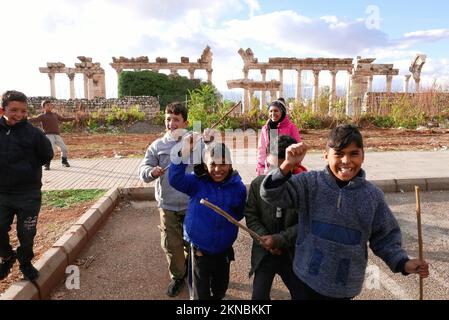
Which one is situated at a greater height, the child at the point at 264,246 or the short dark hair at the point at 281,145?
the short dark hair at the point at 281,145

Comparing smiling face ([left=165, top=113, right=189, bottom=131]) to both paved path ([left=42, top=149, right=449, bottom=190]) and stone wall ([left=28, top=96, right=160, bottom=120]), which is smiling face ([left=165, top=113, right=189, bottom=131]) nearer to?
paved path ([left=42, top=149, right=449, bottom=190])

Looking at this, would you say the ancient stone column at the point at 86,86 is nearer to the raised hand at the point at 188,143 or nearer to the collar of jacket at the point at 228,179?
the raised hand at the point at 188,143

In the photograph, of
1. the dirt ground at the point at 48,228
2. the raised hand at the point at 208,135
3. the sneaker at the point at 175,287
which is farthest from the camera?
the dirt ground at the point at 48,228

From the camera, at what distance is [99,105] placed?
64.4ft

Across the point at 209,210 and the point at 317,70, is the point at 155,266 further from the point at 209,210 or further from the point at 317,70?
the point at 317,70

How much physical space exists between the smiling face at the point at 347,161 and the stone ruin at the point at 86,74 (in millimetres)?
28662

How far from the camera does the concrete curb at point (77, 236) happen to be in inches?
111

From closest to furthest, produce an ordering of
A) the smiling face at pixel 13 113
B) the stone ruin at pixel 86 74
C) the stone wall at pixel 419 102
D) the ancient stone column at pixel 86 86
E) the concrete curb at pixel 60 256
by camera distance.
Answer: the concrete curb at pixel 60 256
the smiling face at pixel 13 113
the stone wall at pixel 419 102
the stone ruin at pixel 86 74
the ancient stone column at pixel 86 86

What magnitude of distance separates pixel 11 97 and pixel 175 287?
2.18 m

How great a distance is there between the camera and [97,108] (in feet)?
63.9

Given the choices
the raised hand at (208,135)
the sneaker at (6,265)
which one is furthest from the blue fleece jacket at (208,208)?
the sneaker at (6,265)

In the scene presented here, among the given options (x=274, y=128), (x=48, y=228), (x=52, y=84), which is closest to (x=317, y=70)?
(x=52, y=84)

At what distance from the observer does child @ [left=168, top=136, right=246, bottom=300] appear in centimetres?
246
